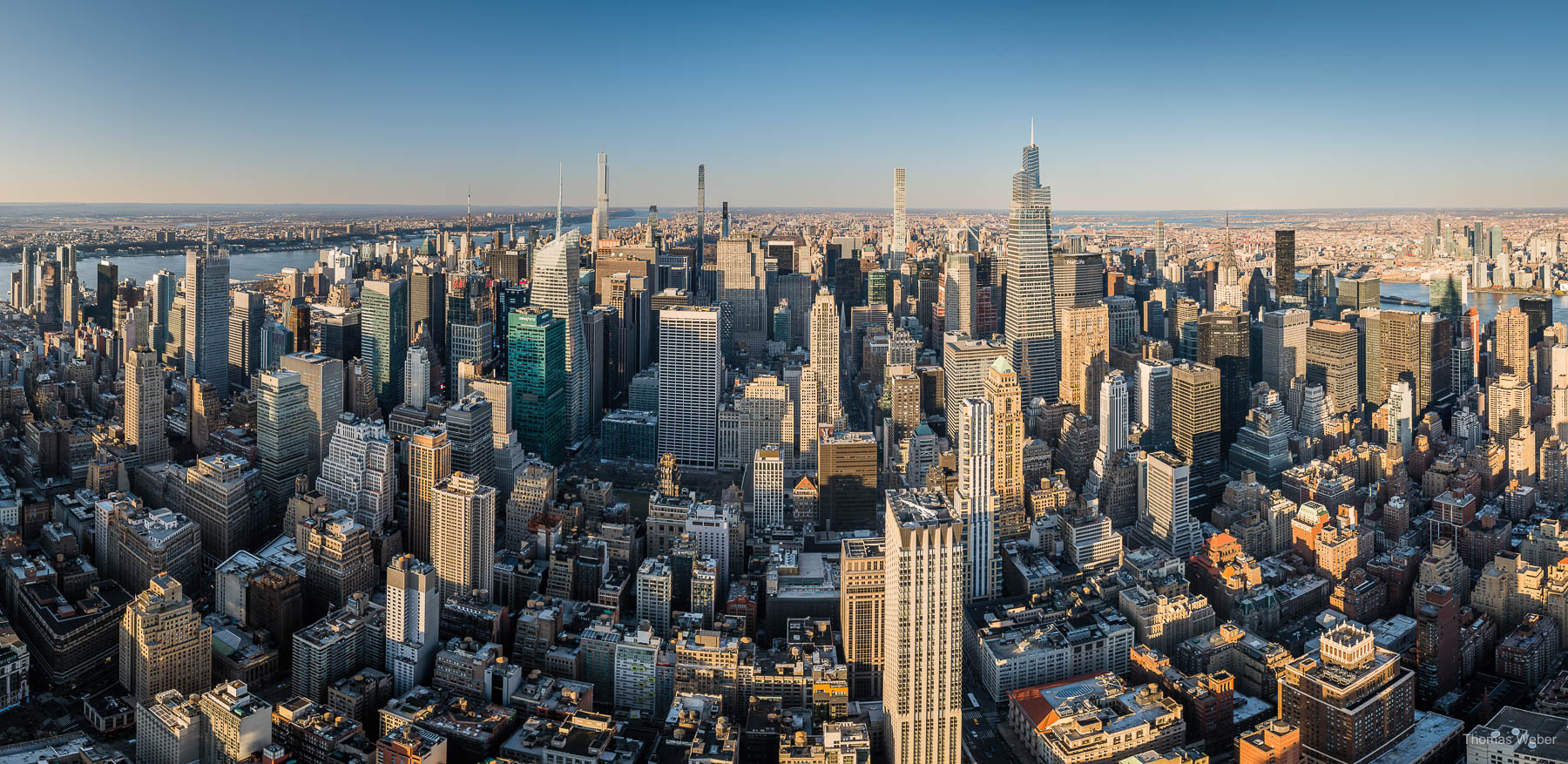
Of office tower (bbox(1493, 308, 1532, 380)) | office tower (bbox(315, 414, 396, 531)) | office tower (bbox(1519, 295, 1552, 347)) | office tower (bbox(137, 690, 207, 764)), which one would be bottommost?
office tower (bbox(137, 690, 207, 764))

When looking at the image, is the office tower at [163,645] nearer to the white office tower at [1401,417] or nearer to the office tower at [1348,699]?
the office tower at [1348,699]

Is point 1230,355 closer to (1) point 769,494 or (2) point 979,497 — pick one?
(2) point 979,497

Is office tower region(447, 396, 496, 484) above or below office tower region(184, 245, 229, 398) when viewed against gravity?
below

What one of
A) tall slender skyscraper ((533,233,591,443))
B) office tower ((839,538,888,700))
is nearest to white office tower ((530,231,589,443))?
tall slender skyscraper ((533,233,591,443))

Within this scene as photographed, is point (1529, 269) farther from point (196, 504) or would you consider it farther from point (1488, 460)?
point (196, 504)

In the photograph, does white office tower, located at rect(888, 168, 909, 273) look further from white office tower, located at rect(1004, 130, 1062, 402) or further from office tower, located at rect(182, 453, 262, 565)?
office tower, located at rect(182, 453, 262, 565)
